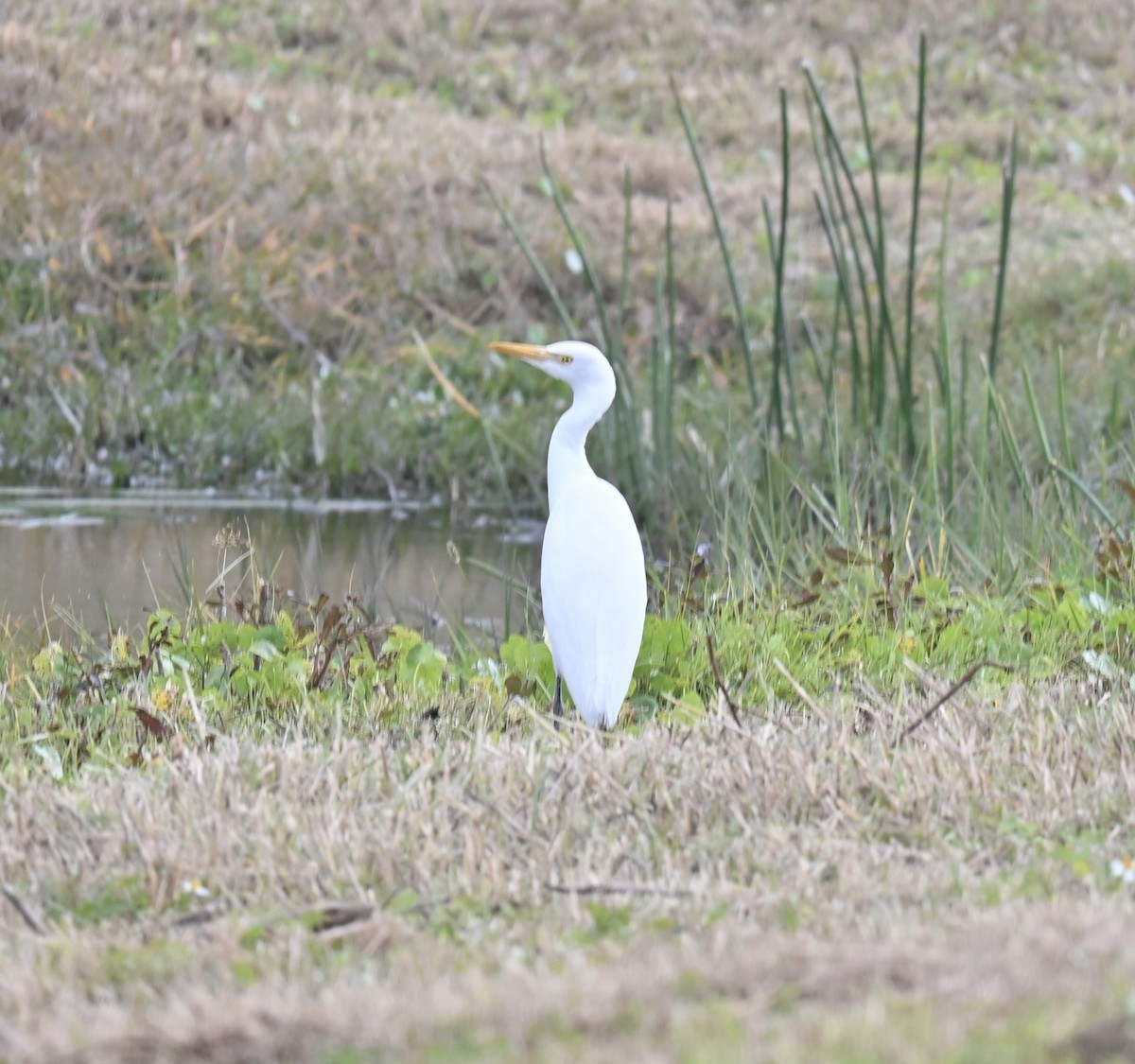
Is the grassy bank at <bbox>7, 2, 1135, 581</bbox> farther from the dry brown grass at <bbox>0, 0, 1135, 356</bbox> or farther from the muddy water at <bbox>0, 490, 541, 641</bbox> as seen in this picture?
the muddy water at <bbox>0, 490, 541, 641</bbox>

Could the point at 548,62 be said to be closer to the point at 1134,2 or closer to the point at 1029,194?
the point at 1029,194

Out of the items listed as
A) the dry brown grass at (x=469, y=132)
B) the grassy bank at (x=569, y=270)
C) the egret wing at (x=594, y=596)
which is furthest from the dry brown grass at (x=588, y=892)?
the dry brown grass at (x=469, y=132)

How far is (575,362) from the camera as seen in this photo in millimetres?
3453

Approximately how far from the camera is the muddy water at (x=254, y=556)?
4402mm

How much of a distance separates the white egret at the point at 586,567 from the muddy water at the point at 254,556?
1.53ft

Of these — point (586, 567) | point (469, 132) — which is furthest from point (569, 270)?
point (586, 567)

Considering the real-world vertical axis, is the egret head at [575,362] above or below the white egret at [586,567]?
above

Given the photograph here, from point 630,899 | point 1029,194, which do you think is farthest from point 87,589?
point 1029,194

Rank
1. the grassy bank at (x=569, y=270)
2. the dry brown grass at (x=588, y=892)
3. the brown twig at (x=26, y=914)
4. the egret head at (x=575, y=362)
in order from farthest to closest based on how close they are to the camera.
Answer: the grassy bank at (x=569, y=270) < the egret head at (x=575, y=362) < the brown twig at (x=26, y=914) < the dry brown grass at (x=588, y=892)

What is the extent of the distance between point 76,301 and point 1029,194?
597cm

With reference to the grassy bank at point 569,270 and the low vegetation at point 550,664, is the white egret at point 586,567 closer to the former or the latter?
the low vegetation at point 550,664

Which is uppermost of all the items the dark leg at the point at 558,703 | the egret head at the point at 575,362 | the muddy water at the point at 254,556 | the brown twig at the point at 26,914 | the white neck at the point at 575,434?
the egret head at the point at 575,362

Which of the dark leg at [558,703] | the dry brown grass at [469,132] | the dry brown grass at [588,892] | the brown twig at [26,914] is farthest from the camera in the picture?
the dry brown grass at [469,132]

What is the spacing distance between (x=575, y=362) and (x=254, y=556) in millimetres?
1728
